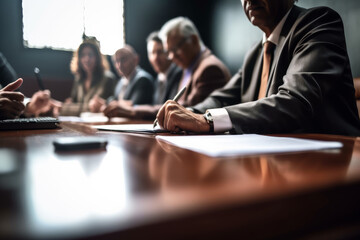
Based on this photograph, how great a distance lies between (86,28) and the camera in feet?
13.5

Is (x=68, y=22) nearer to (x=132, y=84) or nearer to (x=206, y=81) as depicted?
(x=132, y=84)

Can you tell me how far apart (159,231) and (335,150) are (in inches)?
16.4

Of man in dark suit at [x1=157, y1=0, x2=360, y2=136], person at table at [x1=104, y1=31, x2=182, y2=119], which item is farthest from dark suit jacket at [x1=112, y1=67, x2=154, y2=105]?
man in dark suit at [x1=157, y1=0, x2=360, y2=136]

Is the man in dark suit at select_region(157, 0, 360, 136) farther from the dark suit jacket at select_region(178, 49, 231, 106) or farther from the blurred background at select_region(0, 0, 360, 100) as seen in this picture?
the blurred background at select_region(0, 0, 360, 100)

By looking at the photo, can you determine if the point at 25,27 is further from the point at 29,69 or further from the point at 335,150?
the point at 335,150

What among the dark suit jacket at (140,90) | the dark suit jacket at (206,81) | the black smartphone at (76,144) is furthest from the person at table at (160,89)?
the black smartphone at (76,144)

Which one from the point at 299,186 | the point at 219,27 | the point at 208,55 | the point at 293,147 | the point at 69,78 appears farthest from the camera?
the point at 69,78

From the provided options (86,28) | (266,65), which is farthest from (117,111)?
(86,28)

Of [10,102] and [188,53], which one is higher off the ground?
[188,53]

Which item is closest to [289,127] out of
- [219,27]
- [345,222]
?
[345,222]

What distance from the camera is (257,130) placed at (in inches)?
32.0

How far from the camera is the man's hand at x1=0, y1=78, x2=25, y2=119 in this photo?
1.10 metres

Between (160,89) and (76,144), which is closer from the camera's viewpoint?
(76,144)

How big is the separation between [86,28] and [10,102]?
3.34 meters
